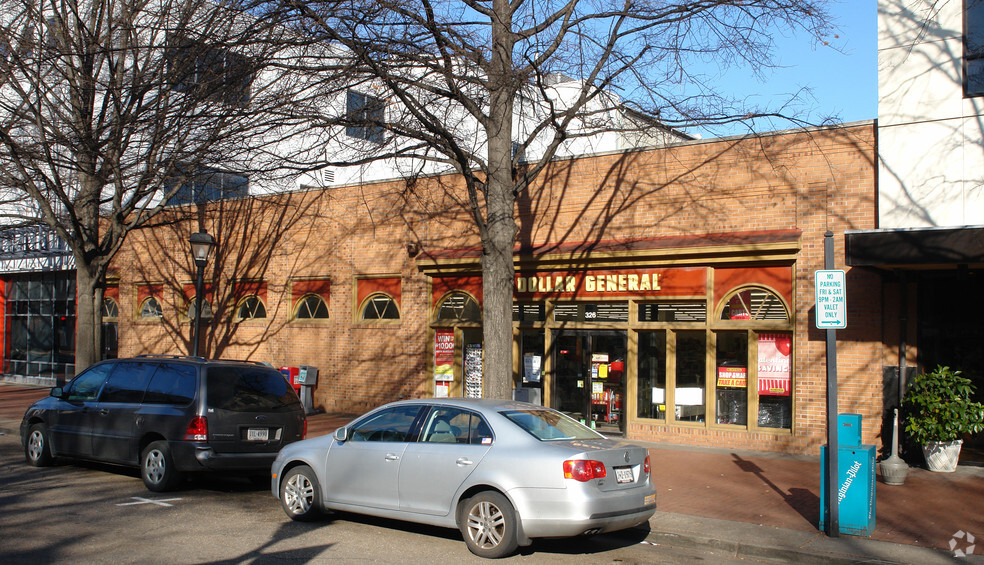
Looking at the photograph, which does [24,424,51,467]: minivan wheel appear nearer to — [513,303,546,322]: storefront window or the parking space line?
the parking space line

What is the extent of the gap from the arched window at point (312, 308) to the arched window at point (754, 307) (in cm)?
1000

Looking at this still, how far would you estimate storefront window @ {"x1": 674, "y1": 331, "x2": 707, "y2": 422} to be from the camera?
47.6ft

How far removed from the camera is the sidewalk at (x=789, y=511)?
7859mm

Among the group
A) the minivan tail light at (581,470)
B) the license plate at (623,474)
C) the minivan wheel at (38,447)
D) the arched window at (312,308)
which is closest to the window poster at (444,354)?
the arched window at (312,308)

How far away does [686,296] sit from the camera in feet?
47.8

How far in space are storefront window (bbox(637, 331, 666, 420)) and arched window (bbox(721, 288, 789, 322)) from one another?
4.42ft

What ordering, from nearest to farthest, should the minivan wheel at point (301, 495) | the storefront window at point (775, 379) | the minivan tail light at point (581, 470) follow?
1. the minivan tail light at point (581, 470)
2. the minivan wheel at point (301, 495)
3. the storefront window at point (775, 379)

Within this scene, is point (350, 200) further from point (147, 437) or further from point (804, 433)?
point (804, 433)

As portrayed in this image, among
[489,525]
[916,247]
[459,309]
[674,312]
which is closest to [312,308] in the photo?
[459,309]

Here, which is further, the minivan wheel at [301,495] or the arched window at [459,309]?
the arched window at [459,309]

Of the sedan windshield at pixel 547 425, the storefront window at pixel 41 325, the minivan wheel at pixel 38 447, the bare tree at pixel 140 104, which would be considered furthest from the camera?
the storefront window at pixel 41 325

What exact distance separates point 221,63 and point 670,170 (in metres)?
8.01

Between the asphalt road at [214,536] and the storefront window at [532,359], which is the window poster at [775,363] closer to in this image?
the storefront window at [532,359]

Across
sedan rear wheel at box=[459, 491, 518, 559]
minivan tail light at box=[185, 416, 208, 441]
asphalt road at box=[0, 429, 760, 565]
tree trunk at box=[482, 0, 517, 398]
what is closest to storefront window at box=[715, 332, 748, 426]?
tree trunk at box=[482, 0, 517, 398]
